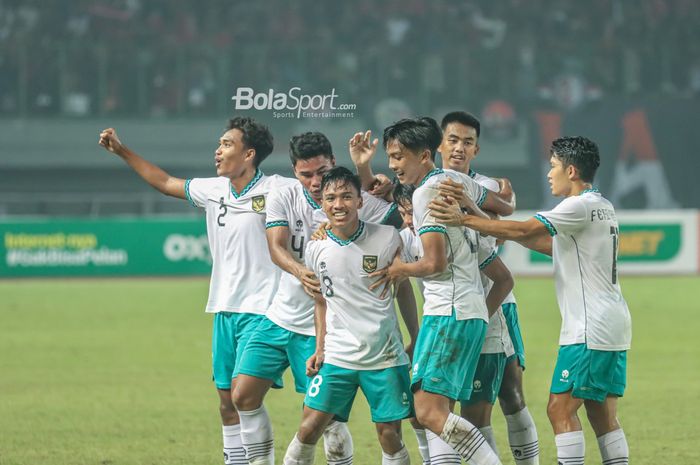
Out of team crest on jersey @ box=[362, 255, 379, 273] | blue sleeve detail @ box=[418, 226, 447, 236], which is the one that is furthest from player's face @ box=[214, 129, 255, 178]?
blue sleeve detail @ box=[418, 226, 447, 236]

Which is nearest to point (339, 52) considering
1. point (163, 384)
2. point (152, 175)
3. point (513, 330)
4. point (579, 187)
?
point (163, 384)

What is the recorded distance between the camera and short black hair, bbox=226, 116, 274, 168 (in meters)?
6.65

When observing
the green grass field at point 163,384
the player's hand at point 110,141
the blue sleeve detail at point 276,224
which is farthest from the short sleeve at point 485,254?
the player's hand at point 110,141

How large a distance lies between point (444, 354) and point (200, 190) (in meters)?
2.11

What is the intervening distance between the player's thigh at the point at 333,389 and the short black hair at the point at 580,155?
1.55 m

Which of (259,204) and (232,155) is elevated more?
(232,155)

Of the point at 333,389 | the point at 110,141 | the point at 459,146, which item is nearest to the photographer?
the point at 333,389

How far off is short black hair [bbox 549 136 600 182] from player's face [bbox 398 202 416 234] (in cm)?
85

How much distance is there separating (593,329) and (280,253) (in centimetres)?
171

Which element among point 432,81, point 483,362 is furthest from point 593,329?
point 432,81

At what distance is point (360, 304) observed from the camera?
5.60 metres

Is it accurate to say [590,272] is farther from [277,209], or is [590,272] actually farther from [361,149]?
[277,209]

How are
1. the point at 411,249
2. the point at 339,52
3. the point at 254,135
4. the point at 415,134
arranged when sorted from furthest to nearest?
the point at 339,52 < the point at 254,135 < the point at 411,249 < the point at 415,134

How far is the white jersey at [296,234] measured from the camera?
6262mm
